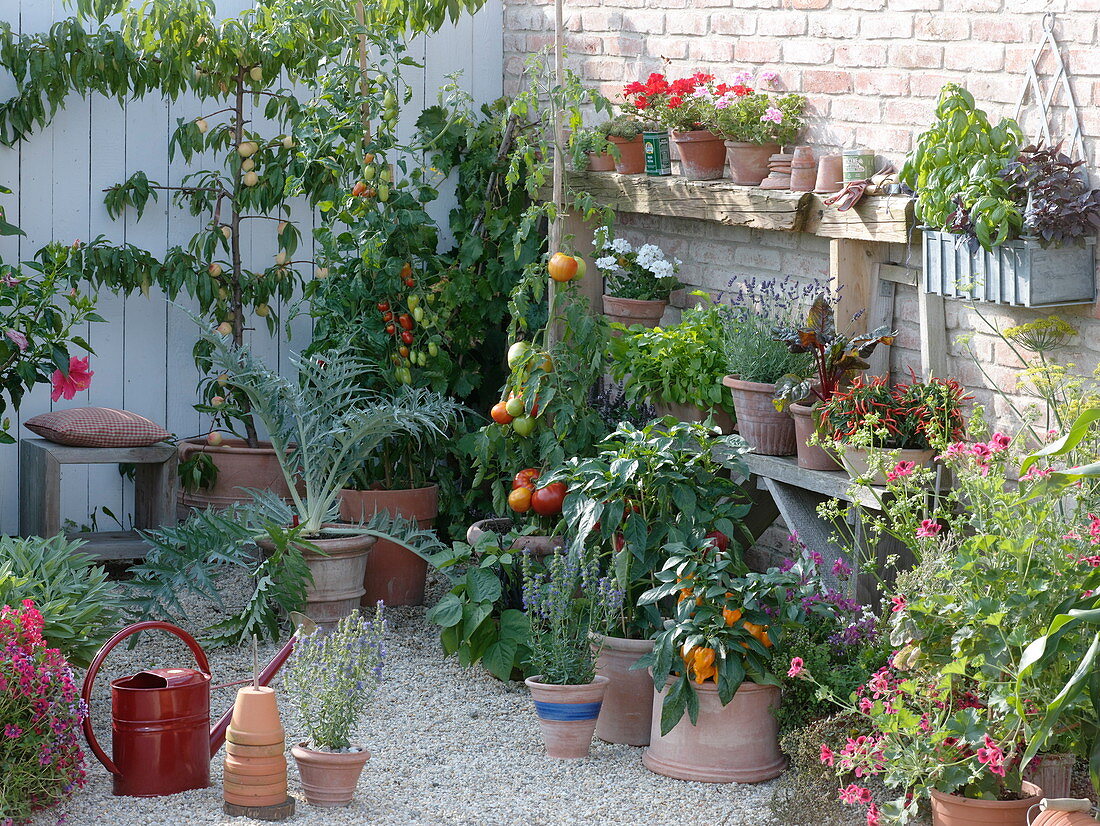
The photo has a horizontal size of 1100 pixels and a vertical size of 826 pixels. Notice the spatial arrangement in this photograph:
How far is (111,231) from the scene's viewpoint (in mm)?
5148

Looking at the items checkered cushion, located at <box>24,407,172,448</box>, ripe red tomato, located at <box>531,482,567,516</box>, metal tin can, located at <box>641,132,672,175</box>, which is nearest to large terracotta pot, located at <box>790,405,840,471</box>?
ripe red tomato, located at <box>531,482,567,516</box>

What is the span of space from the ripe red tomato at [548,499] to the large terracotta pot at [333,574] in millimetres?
640

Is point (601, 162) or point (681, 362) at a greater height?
point (601, 162)

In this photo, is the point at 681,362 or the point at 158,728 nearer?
the point at 158,728

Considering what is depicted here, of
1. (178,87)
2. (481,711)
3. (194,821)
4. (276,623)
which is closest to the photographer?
(194,821)

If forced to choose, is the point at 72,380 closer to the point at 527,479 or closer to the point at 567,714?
the point at 527,479

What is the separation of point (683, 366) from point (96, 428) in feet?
6.95

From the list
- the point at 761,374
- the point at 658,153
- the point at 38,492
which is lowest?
the point at 38,492

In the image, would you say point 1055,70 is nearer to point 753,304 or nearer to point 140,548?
point 753,304

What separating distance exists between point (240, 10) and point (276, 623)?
253cm

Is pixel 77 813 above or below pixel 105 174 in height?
below

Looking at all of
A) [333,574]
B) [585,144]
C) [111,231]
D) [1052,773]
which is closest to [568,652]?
[333,574]

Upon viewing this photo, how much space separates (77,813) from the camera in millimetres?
3039

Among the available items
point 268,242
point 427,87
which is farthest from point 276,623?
point 427,87
